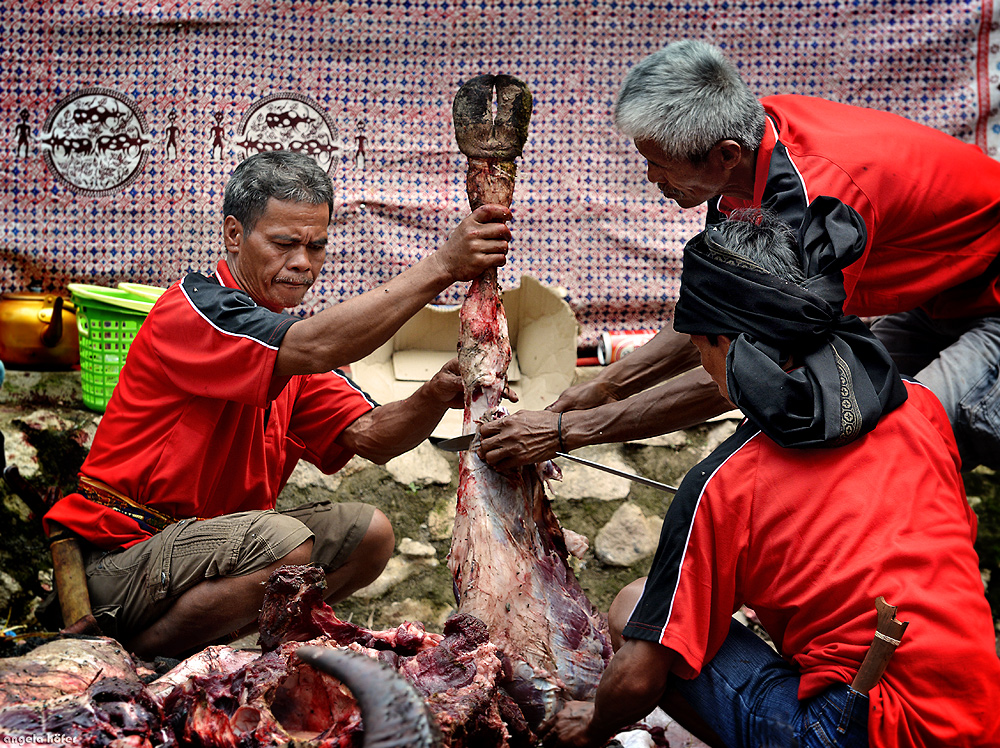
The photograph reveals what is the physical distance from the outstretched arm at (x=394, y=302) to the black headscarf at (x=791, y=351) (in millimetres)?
687

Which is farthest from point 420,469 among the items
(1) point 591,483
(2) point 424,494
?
(1) point 591,483

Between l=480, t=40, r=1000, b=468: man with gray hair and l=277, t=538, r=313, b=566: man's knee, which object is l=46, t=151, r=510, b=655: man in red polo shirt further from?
l=480, t=40, r=1000, b=468: man with gray hair

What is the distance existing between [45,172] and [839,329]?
4440mm

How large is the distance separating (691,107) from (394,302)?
1257 mm

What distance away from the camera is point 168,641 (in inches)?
120

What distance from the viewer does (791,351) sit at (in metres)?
2.22

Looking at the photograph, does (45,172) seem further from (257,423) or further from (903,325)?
(903,325)

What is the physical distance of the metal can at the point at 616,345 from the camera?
16.5 feet

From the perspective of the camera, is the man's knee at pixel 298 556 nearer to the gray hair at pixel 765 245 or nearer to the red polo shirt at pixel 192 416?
the red polo shirt at pixel 192 416

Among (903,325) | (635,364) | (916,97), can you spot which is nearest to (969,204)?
(903,325)

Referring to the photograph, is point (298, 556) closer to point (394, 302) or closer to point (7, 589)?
point (394, 302)

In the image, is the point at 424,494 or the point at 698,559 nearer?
the point at 698,559

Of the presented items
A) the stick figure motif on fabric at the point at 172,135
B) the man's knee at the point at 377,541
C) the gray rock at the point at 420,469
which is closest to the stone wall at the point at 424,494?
the gray rock at the point at 420,469

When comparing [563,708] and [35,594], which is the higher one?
[563,708]
